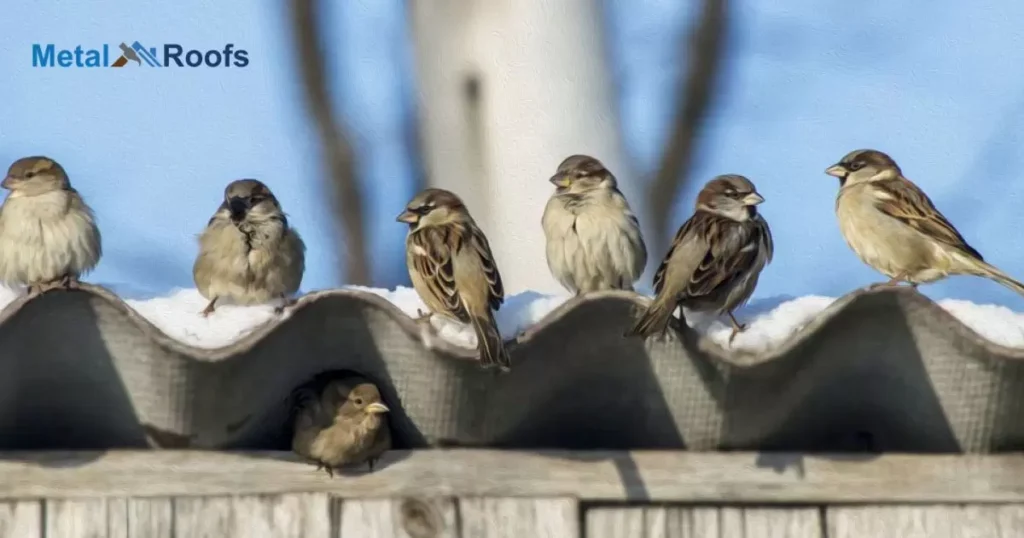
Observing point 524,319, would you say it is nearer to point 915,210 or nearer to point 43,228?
point 43,228

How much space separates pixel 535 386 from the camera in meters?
2.95

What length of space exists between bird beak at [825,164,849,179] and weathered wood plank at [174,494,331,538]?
2.40 metres

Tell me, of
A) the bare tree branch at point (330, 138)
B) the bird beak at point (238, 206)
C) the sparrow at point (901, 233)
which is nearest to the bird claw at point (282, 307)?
the bird beak at point (238, 206)

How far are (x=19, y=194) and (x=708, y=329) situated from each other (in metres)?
1.79

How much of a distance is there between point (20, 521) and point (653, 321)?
110cm

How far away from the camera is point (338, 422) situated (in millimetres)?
2801

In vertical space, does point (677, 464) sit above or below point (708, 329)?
below

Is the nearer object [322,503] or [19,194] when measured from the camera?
[322,503]

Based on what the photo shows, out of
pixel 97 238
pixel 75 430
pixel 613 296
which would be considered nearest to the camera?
pixel 613 296

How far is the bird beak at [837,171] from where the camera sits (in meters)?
4.88

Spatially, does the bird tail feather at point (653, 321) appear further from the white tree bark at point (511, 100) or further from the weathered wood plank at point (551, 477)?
the white tree bark at point (511, 100)

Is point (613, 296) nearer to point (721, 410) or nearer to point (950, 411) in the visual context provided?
point (721, 410)

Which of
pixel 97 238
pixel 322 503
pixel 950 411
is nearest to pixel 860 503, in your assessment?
pixel 950 411

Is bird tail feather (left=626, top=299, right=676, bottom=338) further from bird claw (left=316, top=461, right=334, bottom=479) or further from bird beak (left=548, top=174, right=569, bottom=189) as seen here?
bird beak (left=548, top=174, right=569, bottom=189)
